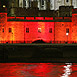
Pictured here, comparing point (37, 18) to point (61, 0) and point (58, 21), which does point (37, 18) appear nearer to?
point (58, 21)

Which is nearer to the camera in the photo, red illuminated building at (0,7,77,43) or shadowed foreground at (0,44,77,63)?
shadowed foreground at (0,44,77,63)

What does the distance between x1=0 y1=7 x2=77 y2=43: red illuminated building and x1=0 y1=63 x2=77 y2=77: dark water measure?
22.8 metres

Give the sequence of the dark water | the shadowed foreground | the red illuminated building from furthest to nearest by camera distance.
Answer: the red illuminated building
the shadowed foreground
the dark water

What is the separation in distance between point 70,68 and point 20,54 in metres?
13.0

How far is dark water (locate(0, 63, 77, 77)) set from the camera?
25.9 metres

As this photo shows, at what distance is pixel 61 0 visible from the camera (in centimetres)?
7262

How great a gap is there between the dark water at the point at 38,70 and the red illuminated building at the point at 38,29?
2279 centimetres

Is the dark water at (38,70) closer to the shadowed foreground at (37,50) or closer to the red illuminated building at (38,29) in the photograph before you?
the shadowed foreground at (37,50)

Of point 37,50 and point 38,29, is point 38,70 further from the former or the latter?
point 38,29

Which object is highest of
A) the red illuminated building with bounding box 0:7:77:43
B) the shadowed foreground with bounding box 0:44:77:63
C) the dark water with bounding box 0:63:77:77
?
the red illuminated building with bounding box 0:7:77:43

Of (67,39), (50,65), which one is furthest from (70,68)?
Answer: (67,39)

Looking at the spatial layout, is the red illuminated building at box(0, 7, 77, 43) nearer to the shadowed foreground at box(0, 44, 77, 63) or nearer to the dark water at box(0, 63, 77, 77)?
the shadowed foreground at box(0, 44, 77, 63)

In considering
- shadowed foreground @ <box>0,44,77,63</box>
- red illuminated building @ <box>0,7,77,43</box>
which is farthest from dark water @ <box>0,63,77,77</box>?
red illuminated building @ <box>0,7,77,43</box>

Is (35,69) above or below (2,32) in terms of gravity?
below
